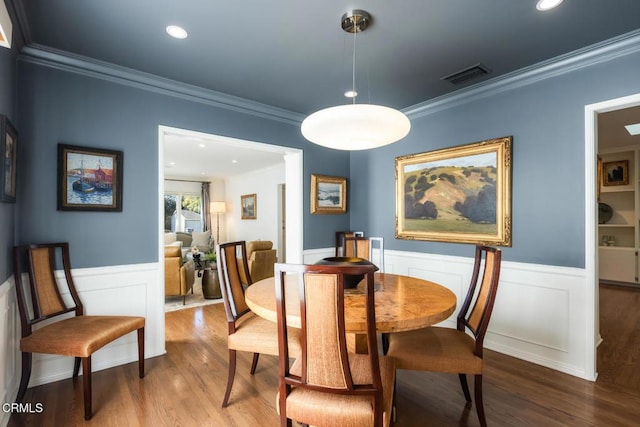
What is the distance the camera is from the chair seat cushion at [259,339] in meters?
1.93

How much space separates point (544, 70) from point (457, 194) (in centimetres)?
126

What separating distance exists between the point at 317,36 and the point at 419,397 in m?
2.60

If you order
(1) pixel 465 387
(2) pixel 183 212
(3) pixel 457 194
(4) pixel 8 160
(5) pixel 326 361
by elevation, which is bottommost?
(1) pixel 465 387

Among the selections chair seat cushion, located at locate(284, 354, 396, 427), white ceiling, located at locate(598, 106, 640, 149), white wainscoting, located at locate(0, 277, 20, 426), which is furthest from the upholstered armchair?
white ceiling, located at locate(598, 106, 640, 149)

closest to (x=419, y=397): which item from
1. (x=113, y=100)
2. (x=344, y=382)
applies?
(x=344, y=382)

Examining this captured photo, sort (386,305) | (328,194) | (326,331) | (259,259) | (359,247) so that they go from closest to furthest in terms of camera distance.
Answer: (326,331)
(386,305)
(359,247)
(328,194)
(259,259)

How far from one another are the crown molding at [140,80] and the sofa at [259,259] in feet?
7.35

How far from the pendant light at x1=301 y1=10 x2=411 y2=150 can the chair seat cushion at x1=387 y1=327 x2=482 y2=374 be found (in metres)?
1.27

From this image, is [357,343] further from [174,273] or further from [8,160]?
[174,273]

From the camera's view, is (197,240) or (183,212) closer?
(197,240)

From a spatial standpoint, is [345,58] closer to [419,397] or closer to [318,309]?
[318,309]

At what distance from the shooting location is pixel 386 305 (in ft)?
5.31

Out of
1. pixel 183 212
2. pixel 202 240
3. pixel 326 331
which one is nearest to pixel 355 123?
pixel 326 331

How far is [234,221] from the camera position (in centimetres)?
927
